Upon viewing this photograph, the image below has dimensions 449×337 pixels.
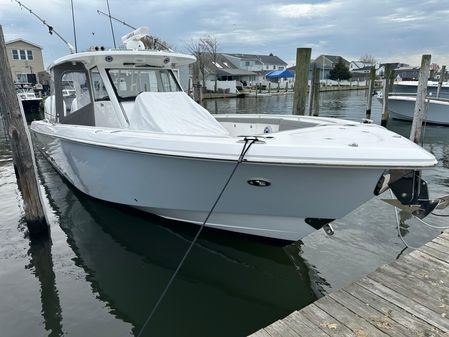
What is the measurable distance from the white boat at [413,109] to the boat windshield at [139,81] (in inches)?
482

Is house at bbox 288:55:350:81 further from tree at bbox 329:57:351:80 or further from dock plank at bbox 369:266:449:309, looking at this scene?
dock plank at bbox 369:266:449:309

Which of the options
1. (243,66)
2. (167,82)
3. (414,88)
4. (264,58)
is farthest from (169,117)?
(264,58)

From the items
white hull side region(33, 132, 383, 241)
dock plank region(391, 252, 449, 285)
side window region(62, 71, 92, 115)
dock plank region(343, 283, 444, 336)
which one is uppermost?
side window region(62, 71, 92, 115)

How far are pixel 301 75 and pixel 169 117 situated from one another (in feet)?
13.6

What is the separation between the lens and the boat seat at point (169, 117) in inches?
196

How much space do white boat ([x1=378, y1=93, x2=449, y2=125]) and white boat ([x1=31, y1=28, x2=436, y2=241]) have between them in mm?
12764

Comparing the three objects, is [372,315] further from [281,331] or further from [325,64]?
[325,64]

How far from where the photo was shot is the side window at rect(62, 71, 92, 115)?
6281 mm

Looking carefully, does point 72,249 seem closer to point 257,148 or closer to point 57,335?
point 57,335

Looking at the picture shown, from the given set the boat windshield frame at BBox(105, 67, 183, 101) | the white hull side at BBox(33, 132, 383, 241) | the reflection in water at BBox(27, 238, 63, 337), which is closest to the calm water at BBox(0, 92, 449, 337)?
the reflection in water at BBox(27, 238, 63, 337)

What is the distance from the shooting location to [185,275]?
452 cm

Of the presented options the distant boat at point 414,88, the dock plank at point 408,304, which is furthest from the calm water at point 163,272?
the distant boat at point 414,88

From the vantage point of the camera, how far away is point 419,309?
297cm

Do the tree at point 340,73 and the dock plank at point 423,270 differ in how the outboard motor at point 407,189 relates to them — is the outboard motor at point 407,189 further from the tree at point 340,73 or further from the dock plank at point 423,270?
the tree at point 340,73
